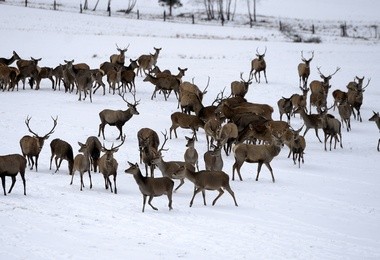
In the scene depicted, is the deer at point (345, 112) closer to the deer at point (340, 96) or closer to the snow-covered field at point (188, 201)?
the snow-covered field at point (188, 201)

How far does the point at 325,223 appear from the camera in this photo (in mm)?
14195

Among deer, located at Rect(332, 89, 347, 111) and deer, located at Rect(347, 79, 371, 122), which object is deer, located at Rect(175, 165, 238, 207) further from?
deer, located at Rect(332, 89, 347, 111)

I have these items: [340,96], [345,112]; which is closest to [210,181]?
[345,112]

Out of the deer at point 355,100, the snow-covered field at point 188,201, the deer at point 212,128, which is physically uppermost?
the deer at point 355,100

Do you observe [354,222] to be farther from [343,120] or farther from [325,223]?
[343,120]

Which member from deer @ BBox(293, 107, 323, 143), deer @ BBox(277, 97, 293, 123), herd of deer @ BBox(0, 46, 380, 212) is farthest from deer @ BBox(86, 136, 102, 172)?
deer @ BBox(277, 97, 293, 123)

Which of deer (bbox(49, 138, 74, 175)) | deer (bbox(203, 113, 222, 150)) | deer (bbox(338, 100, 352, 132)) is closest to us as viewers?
deer (bbox(49, 138, 74, 175))

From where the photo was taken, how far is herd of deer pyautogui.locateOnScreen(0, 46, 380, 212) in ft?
50.1

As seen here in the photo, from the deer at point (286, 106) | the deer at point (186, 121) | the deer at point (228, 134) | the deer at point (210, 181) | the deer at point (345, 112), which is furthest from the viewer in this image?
the deer at point (345, 112)

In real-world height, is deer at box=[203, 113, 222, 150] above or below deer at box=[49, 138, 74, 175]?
above

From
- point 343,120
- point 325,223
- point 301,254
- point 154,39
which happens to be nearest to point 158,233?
point 301,254

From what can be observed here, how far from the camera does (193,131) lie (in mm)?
22156

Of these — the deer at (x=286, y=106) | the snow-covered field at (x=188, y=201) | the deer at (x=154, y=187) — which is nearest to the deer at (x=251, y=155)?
the snow-covered field at (x=188, y=201)

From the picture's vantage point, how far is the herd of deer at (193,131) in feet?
50.1
